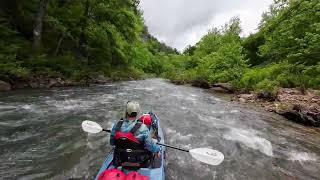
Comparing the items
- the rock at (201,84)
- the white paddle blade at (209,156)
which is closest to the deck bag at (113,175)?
the white paddle blade at (209,156)

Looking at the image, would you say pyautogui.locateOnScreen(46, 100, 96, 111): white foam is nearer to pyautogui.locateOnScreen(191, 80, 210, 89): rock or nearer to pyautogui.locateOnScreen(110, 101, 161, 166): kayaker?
pyautogui.locateOnScreen(110, 101, 161, 166): kayaker

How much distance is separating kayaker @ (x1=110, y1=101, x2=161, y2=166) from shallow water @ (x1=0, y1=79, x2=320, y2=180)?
62.1 inches

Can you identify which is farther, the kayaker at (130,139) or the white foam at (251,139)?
the white foam at (251,139)

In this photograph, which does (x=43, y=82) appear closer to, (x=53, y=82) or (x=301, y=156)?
(x=53, y=82)

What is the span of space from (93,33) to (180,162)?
1778 centimetres

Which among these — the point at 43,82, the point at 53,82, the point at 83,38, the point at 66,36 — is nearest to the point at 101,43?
the point at 83,38

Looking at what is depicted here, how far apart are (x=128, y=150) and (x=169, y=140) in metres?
3.97

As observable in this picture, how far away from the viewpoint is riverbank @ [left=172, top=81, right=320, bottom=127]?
1078 centimetres

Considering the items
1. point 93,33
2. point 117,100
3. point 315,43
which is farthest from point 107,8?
point 315,43

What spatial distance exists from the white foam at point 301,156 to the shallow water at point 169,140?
18 mm

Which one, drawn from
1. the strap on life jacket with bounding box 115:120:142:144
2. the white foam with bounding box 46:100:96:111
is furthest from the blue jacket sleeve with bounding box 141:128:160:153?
the white foam with bounding box 46:100:96:111

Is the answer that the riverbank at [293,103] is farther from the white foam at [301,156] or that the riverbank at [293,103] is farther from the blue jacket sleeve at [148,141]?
the blue jacket sleeve at [148,141]

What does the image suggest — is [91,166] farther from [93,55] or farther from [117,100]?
[93,55]

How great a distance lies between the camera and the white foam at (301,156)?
6.94m
